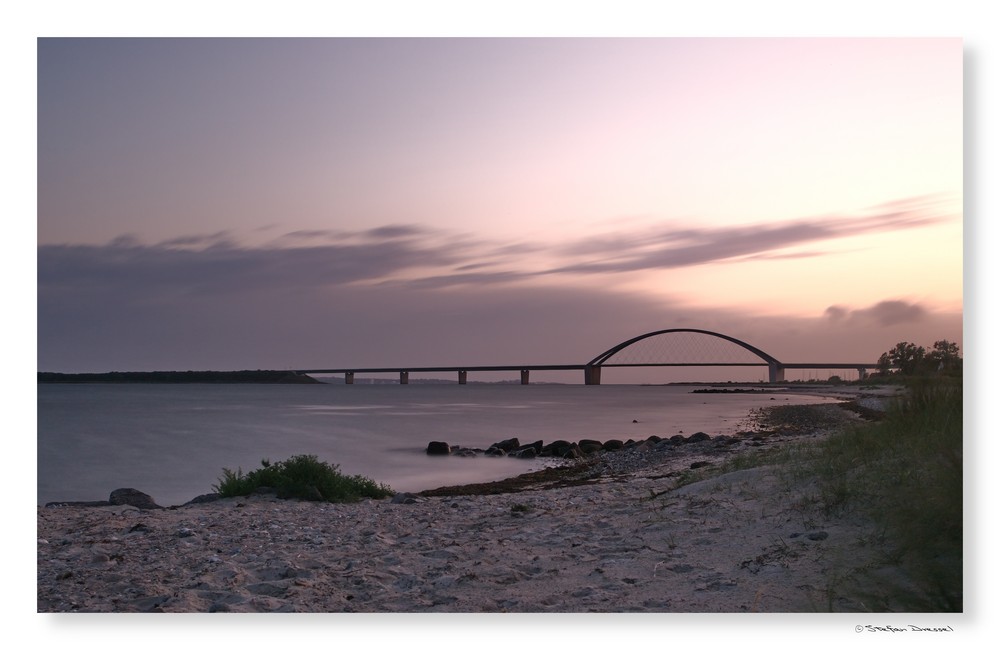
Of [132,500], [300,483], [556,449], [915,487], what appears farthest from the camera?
[556,449]

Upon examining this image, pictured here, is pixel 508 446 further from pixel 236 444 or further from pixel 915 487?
pixel 915 487

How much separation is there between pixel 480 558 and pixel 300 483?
15.9 feet

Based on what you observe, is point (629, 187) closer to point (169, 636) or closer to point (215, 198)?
point (215, 198)

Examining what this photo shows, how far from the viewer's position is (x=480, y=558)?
6.56m

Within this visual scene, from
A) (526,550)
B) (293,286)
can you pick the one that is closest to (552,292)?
(293,286)

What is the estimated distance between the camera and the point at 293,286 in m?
13.2

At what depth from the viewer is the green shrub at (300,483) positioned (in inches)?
413

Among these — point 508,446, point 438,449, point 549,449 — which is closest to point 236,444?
point 438,449

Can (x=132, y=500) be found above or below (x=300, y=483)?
below

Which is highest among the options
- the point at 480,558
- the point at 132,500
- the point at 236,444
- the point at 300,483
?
the point at 480,558

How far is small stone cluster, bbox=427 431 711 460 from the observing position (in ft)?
69.1

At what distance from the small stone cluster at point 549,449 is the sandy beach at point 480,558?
40.3 feet

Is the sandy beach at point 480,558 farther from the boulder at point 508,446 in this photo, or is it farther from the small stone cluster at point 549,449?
the boulder at point 508,446
